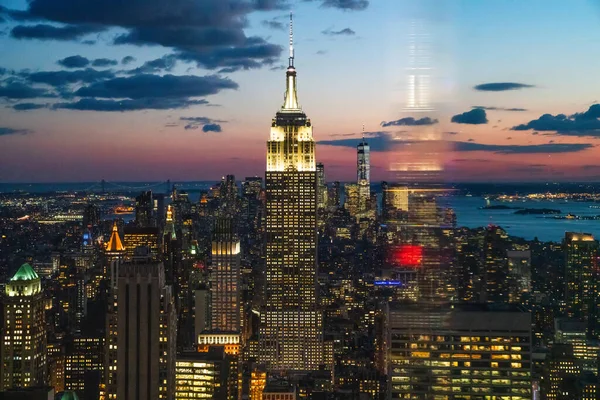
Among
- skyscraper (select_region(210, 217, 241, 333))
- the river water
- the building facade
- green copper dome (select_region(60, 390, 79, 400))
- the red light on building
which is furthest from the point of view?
skyscraper (select_region(210, 217, 241, 333))

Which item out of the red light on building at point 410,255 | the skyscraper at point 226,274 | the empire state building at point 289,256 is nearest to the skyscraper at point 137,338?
the red light on building at point 410,255

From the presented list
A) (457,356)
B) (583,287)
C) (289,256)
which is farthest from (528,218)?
(289,256)

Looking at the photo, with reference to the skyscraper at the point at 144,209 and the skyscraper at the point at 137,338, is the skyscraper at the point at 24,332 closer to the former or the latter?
the skyscraper at the point at 137,338

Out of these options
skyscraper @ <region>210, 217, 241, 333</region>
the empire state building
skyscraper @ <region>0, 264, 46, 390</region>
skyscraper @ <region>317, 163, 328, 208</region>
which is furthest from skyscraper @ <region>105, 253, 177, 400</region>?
the empire state building

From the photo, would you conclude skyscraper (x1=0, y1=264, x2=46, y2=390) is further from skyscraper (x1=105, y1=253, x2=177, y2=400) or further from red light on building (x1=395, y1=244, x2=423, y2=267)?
red light on building (x1=395, y1=244, x2=423, y2=267)

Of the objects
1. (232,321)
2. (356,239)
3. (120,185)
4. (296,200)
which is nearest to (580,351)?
(356,239)

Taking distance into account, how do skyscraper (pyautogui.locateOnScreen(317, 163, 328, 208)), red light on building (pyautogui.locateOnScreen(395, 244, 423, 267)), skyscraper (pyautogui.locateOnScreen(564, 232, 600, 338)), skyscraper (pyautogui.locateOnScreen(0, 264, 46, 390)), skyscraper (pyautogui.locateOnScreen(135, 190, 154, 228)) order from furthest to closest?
skyscraper (pyautogui.locateOnScreen(317, 163, 328, 208)), skyscraper (pyautogui.locateOnScreen(135, 190, 154, 228)), skyscraper (pyautogui.locateOnScreen(0, 264, 46, 390)), skyscraper (pyautogui.locateOnScreen(564, 232, 600, 338)), red light on building (pyautogui.locateOnScreen(395, 244, 423, 267))

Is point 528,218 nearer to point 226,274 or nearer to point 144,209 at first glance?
point 144,209
